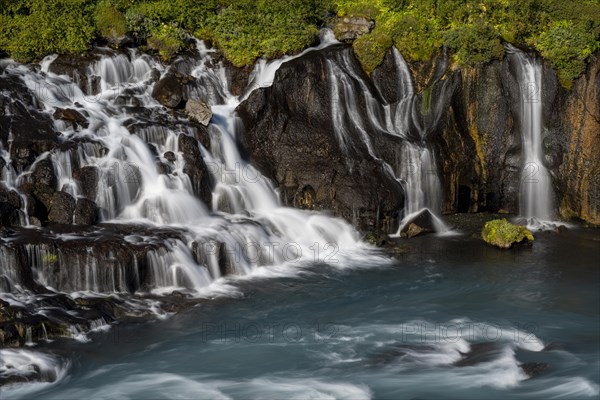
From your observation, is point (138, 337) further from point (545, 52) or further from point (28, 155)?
point (545, 52)

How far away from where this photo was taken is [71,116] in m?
21.7

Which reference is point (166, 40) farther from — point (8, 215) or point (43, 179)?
point (8, 215)

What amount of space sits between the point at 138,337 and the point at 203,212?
6453 millimetres

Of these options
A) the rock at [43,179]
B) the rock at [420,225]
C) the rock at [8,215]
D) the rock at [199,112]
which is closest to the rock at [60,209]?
the rock at [43,179]

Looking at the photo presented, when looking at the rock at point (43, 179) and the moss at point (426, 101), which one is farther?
the moss at point (426, 101)

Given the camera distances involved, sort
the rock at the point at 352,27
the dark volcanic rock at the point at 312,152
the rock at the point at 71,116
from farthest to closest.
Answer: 1. the rock at the point at 352,27
2. the dark volcanic rock at the point at 312,152
3. the rock at the point at 71,116

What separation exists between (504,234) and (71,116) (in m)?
12.9

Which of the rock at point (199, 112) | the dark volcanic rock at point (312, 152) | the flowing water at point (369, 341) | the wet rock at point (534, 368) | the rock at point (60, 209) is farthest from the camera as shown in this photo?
the rock at point (199, 112)

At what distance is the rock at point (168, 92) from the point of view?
23.7 meters

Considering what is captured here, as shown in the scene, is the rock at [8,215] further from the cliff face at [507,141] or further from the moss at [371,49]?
the cliff face at [507,141]

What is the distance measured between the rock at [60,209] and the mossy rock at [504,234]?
37.8 ft

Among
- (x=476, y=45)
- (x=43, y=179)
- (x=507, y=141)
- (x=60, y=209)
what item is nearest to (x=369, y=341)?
(x=60, y=209)

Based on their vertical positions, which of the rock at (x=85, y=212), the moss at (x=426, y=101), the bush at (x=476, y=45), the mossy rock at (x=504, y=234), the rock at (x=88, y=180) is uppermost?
the bush at (x=476, y=45)

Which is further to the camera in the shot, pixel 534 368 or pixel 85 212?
pixel 85 212
